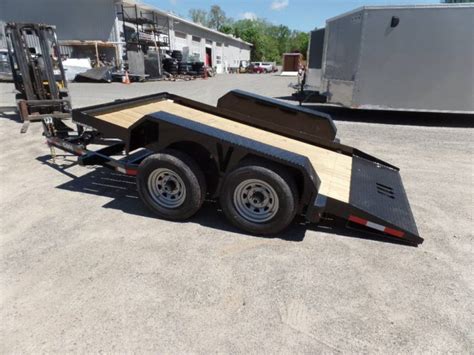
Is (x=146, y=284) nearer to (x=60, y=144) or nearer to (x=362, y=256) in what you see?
(x=362, y=256)

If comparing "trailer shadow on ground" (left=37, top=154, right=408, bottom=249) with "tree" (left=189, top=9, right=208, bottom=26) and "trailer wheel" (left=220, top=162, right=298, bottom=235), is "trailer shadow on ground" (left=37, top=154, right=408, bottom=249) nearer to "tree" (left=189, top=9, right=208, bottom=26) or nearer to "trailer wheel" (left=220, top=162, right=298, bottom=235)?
"trailer wheel" (left=220, top=162, right=298, bottom=235)

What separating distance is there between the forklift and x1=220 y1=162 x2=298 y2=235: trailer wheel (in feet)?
20.3

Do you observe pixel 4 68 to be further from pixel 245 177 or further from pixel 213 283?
pixel 213 283

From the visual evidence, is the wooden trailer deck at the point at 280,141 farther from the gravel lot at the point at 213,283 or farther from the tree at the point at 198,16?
the tree at the point at 198,16

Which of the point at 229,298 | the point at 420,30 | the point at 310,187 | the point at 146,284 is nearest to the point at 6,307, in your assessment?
the point at 146,284

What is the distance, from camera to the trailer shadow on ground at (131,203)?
3.55 meters

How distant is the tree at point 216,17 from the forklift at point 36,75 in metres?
108

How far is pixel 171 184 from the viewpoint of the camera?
3621 millimetres

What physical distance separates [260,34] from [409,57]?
9272cm

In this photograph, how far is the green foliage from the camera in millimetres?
91125

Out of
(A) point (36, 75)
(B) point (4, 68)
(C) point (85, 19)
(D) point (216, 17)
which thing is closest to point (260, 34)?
(D) point (216, 17)

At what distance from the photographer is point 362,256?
3133mm

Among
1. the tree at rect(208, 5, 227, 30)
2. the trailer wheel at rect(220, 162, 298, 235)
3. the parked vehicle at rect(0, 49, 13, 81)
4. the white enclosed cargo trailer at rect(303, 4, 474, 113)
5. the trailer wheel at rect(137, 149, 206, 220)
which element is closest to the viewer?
the trailer wheel at rect(220, 162, 298, 235)

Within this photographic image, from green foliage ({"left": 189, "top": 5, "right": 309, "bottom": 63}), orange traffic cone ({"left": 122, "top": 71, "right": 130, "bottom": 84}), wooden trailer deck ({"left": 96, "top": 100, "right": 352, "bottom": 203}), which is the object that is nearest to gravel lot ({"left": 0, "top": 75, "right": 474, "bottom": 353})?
wooden trailer deck ({"left": 96, "top": 100, "right": 352, "bottom": 203})
